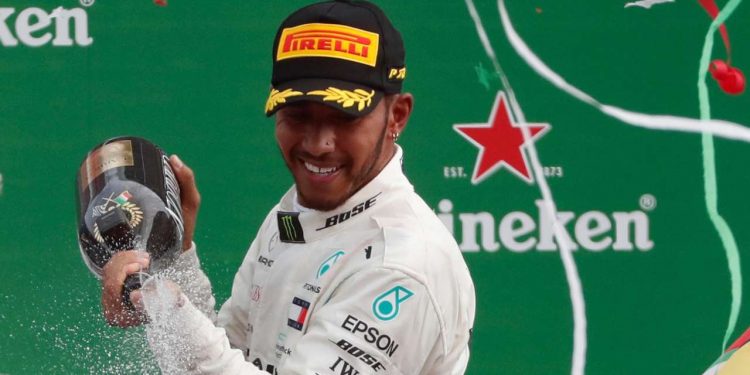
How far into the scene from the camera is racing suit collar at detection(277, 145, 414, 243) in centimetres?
248

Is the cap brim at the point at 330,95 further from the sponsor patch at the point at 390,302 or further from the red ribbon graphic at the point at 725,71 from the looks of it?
the red ribbon graphic at the point at 725,71

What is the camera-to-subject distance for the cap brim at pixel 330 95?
230cm

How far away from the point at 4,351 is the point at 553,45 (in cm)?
185

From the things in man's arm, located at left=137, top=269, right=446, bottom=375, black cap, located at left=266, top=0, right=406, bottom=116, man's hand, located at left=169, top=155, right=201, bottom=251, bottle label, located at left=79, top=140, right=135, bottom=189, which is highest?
black cap, located at left=266, top=0, right=406, bottom=116

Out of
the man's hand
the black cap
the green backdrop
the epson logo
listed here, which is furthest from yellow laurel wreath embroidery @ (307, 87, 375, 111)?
the epson logo

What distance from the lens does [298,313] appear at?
245 cm

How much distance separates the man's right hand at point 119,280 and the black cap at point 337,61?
330 mm

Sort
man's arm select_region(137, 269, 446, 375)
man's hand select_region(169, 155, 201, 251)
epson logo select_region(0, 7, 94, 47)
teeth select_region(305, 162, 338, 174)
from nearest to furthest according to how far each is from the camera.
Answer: man's arm select_region(137, 269, 446, 375) < teeth select_region(305, 162, 338, 174) < man's hand select_region(169, 155, 201, 251) < epson logo select_region(0, 7, 94, 47)

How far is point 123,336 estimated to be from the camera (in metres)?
4.10

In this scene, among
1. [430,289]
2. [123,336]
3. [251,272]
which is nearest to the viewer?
[430,289]

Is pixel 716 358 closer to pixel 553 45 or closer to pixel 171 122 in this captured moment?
pixel 553 45

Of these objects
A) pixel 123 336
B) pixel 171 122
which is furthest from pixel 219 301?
pixel 171 122

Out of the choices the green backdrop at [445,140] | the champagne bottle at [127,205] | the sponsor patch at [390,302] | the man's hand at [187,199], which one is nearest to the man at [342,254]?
the sponsor patch at [390,302]

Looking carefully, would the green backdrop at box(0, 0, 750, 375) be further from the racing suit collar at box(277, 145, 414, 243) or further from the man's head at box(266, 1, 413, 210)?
the man's head at box(266, 1, 413, 210)
